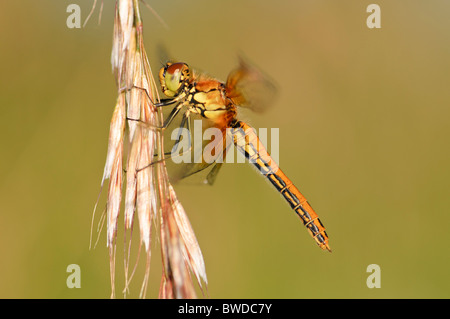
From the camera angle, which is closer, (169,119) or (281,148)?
(169,119)

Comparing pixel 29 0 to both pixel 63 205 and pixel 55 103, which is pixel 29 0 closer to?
pixel 55 103

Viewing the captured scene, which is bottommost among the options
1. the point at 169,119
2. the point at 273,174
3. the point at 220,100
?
the point at 273,174

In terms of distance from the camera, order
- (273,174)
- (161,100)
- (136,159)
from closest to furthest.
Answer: (136,159), (161,100), (273,174)

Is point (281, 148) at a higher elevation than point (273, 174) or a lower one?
higher

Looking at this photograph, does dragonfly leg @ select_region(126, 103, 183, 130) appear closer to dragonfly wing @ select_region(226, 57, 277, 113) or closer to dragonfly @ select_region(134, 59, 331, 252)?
dragonfly @ select_region(134, 59, 331, 252)

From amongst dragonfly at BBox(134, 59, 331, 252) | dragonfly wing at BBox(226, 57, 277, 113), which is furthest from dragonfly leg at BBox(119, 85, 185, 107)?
dragonfly wing at BBox(226, 57, 277, 113)

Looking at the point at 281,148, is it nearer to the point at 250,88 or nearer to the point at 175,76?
the point at 250,88

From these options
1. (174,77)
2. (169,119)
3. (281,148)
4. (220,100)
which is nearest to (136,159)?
(169,119)
